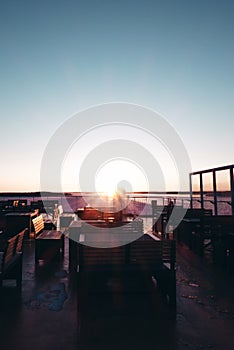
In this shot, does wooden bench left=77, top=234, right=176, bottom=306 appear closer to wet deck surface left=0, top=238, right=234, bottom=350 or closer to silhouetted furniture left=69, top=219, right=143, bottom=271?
silhouetted furniture left=69, top=219, right=143, bottom=271

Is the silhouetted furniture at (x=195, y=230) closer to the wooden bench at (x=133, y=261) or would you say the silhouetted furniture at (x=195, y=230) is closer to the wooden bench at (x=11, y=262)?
the wooden bench at (x=133, y=261)

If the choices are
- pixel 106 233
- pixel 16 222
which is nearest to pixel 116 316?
pixel 106 233

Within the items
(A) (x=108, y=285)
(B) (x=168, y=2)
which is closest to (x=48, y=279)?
(A) (x=108, y=285)

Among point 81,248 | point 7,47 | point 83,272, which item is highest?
point 7,47

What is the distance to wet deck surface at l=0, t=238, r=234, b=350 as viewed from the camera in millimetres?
2686

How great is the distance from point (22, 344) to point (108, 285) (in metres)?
1.61

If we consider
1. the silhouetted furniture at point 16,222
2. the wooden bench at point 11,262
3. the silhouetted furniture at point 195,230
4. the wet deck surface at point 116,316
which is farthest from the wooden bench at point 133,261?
the silhouetted furniture at point 16,222

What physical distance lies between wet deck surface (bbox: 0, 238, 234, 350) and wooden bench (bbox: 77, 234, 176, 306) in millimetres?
331

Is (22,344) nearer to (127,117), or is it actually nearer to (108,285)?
(108,285)

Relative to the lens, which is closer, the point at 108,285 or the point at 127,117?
the point at 108,285

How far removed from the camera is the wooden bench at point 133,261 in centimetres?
360

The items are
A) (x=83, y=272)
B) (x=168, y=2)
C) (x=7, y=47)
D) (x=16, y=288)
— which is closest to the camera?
(x=83, y=272)

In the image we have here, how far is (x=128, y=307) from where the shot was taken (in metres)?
3.55

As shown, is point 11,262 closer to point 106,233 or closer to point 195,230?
point 106,233
